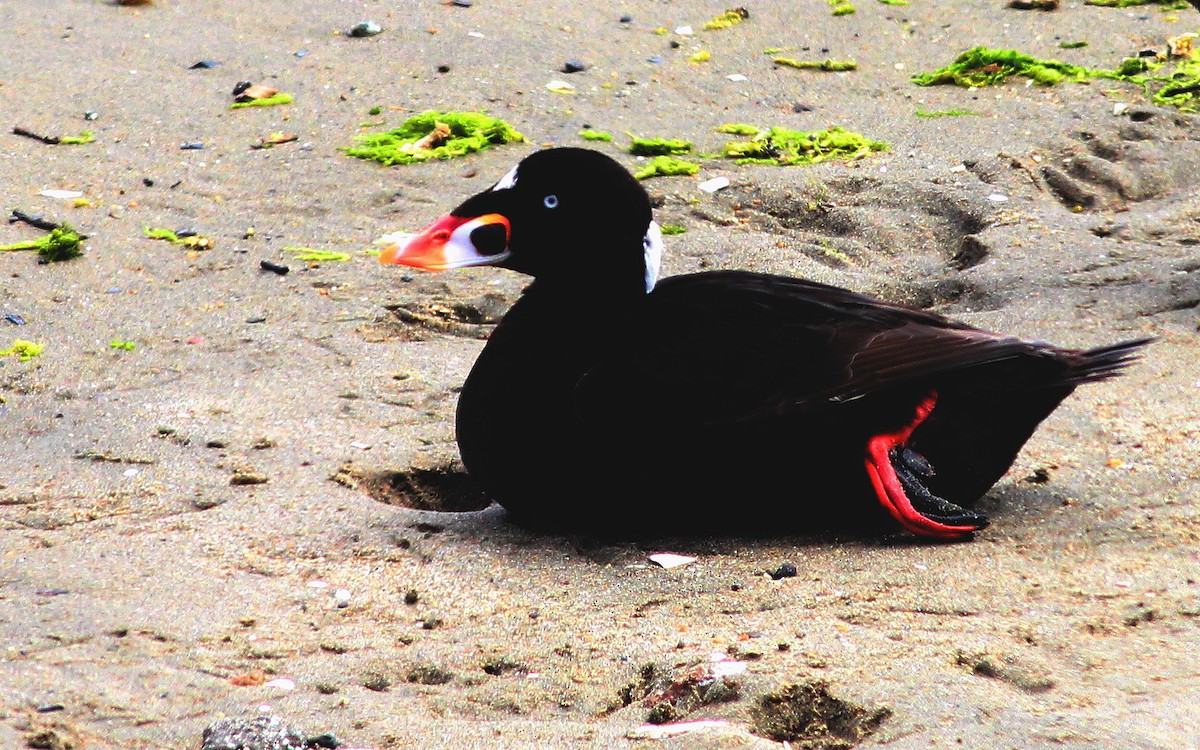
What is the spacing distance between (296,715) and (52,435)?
2045 millimetres

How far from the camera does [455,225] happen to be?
13.3 ft

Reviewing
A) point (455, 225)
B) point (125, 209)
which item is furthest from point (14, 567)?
point (125, 209)

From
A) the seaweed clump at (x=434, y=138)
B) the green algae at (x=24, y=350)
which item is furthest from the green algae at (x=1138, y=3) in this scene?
the green algae at (x=24, y=350)

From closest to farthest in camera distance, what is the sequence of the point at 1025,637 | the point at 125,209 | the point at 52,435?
the point at 1025,637, the point at 52,435, the point at 125,209

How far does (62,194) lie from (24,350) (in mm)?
1612

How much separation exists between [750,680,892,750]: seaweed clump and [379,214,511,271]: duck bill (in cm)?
169

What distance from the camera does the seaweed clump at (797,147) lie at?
7.16m

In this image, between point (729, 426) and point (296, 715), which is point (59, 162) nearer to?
point (729, 426)

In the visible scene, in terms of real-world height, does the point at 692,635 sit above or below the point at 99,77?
below

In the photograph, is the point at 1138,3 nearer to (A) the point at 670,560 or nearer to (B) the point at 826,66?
(B) the point at 826,66

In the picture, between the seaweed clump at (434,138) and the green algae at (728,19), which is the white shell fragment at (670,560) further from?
the green algae at (728,19)

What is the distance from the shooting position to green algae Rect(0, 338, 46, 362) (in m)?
4.99

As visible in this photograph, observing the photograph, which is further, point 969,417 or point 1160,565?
point 969,417

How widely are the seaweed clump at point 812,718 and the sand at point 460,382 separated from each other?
0.03 m
